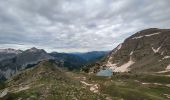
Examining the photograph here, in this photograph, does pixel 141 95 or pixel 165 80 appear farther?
pixel 165 80

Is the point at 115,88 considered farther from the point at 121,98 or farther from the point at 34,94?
the point at 34,94

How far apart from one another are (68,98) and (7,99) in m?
29.7

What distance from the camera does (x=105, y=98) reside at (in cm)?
10681

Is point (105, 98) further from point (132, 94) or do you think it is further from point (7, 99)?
point (7, 99)

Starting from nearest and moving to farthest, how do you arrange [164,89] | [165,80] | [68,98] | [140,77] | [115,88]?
[68,98], [115,88], [164,89], [165,80], [140,77]

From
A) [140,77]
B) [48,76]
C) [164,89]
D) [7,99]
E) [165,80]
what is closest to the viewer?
[7,99]

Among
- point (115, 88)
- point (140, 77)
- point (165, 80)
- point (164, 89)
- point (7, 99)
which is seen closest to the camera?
point (7, 99)

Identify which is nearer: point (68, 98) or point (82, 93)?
point (68, 98)

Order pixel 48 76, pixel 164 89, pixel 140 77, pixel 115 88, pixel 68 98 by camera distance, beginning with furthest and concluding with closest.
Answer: pixel 140 77 < pixel 48 76 < pixel 164 89 < pixel 115 88 < pixel 68 98

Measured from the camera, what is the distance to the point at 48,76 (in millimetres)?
151000

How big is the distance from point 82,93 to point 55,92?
12.3m

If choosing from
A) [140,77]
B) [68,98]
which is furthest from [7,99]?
[140,77]

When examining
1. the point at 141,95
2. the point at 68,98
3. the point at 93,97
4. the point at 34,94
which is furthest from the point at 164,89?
the point at 34,94

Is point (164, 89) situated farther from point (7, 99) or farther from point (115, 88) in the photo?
point (7, 99)
